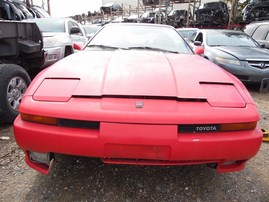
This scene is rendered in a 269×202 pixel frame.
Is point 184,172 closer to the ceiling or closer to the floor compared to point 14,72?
closer to the floor

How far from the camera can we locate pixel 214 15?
15922mm

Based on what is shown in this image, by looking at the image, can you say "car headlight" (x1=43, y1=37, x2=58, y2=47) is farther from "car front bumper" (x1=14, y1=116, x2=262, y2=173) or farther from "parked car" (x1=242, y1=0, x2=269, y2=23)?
"parked car" (x1=242, y1=0, x2=269, y2=23)

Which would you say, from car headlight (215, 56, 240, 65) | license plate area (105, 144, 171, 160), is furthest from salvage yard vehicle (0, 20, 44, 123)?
car headlight (215, 56, 240, 65)

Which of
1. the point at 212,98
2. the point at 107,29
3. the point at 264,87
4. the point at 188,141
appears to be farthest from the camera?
the point at 264,87

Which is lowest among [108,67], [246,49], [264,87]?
[264,87]

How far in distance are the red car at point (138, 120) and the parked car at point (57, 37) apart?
388 centimetres

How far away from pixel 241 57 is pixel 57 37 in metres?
4.09

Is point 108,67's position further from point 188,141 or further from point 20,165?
point 20,165

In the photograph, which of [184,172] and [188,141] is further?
[184,172]

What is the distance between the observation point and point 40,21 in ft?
24.5

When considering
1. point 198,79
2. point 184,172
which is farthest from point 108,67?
point 184,172

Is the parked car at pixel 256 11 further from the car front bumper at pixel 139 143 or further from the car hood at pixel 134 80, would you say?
the car front bumper at pixel 139 143

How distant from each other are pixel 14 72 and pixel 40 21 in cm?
463

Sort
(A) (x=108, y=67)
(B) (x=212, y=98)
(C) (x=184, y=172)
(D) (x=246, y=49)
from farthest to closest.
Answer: (D) (x=246, y=49), (C) (x=184, y=172), (A) (x=108, y=67), (B) (x=212, y=98)
